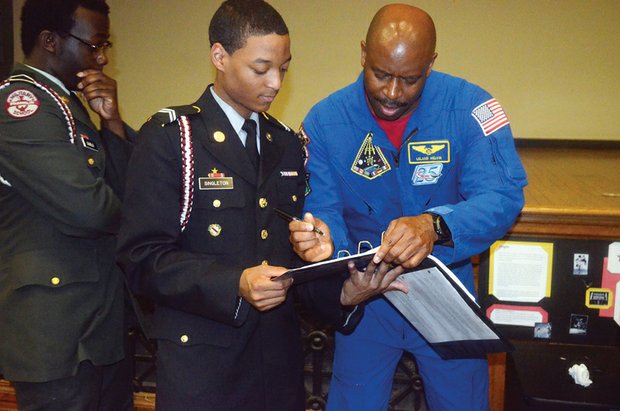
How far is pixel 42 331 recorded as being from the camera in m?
1.51

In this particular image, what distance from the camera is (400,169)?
163cm

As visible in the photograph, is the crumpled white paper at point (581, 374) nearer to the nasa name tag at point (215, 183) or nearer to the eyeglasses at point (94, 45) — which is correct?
the nasa name tag at point (215, 183)

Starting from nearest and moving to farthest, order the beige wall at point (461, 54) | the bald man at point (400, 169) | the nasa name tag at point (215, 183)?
1. the nasa name tag at point (215, 183)
2. the bald man at point (400, 169)
3. the beige wall at point (461, 54)

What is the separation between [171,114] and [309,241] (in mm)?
419

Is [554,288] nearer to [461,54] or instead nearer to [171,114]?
[171,114]

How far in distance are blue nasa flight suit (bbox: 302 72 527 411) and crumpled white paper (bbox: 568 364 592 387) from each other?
1.10ft

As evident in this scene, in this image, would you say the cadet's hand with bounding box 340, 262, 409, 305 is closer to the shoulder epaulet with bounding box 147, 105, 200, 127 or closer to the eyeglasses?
the shoulder epaulet with bounding box 147, 105, 200, 127

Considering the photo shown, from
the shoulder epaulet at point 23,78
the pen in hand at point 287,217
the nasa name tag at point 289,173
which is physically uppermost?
the shoulder epaulet at point 23,78

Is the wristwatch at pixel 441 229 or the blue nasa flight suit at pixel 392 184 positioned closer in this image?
the wristwatch at pixel 441 229

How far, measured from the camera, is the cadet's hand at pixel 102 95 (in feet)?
5.41

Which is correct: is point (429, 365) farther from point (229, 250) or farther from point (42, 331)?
point (42, 331)

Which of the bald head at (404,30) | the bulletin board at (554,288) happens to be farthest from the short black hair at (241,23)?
the bulletin board at (554,288)

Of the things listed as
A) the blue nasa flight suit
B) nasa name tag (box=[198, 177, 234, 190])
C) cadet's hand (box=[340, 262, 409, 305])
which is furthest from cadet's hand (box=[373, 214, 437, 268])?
nasa name tag (box=[198, 177, 234, 190])

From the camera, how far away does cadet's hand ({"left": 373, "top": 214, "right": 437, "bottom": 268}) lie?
1.27 metres
